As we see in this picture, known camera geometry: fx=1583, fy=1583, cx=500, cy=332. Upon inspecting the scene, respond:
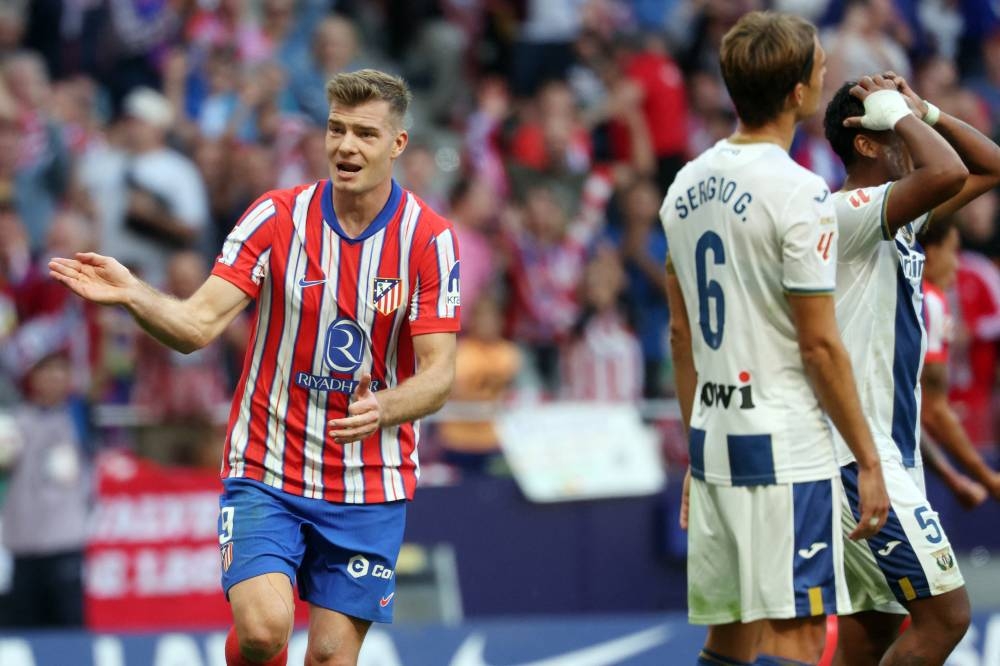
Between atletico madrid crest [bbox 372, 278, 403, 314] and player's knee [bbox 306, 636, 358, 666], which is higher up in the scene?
atletico madrid crest [bbox 372, 278, 403, 314]

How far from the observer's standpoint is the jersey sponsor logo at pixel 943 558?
18.1ft

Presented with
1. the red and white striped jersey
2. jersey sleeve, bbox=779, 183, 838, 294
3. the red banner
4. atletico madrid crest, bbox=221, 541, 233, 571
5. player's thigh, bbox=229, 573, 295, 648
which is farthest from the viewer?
the red banner

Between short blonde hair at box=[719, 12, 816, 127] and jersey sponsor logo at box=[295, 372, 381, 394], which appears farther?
jersey sponsor logo at box=[295, 372, 381, 394]

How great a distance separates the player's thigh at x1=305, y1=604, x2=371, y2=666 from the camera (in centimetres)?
569

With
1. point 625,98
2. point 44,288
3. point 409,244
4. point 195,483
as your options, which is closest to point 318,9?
point 625,98

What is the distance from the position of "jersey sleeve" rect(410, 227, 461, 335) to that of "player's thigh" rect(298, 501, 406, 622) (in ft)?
2.31

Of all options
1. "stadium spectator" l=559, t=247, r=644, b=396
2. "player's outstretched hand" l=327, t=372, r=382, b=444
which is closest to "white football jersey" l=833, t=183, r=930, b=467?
"player's outstretched hand" l=327, t=372, r=382, b=444

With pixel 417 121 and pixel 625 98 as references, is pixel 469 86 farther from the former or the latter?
pixel 625 98

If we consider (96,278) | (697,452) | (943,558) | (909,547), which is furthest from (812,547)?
(96,278)

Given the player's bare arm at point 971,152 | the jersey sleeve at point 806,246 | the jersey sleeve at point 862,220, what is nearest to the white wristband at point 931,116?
the player's bare arm at point 971,152

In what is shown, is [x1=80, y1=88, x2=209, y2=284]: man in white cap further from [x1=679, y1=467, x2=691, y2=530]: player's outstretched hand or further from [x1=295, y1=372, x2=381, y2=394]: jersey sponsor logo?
[x1=679, y1=467, x2=691, y2=530]: player's outstretched hand

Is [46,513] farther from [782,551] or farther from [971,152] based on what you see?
[971,152]

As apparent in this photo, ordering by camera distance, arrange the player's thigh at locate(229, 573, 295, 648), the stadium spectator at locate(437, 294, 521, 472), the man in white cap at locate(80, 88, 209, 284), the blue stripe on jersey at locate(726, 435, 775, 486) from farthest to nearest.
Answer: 1. the man in white cap at locate(80, 88, 209, 284)
2. the stadium spectator at locate(437, 294, 521, 472)
3. the player's thigh at locate(229, 573, 295, 648)
4. the blue stripe on jersey at locate(726, 435, 775, 486)

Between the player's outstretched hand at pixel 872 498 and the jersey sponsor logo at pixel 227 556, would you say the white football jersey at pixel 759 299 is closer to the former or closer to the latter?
the player's outstretched hand at pixel 872 498
